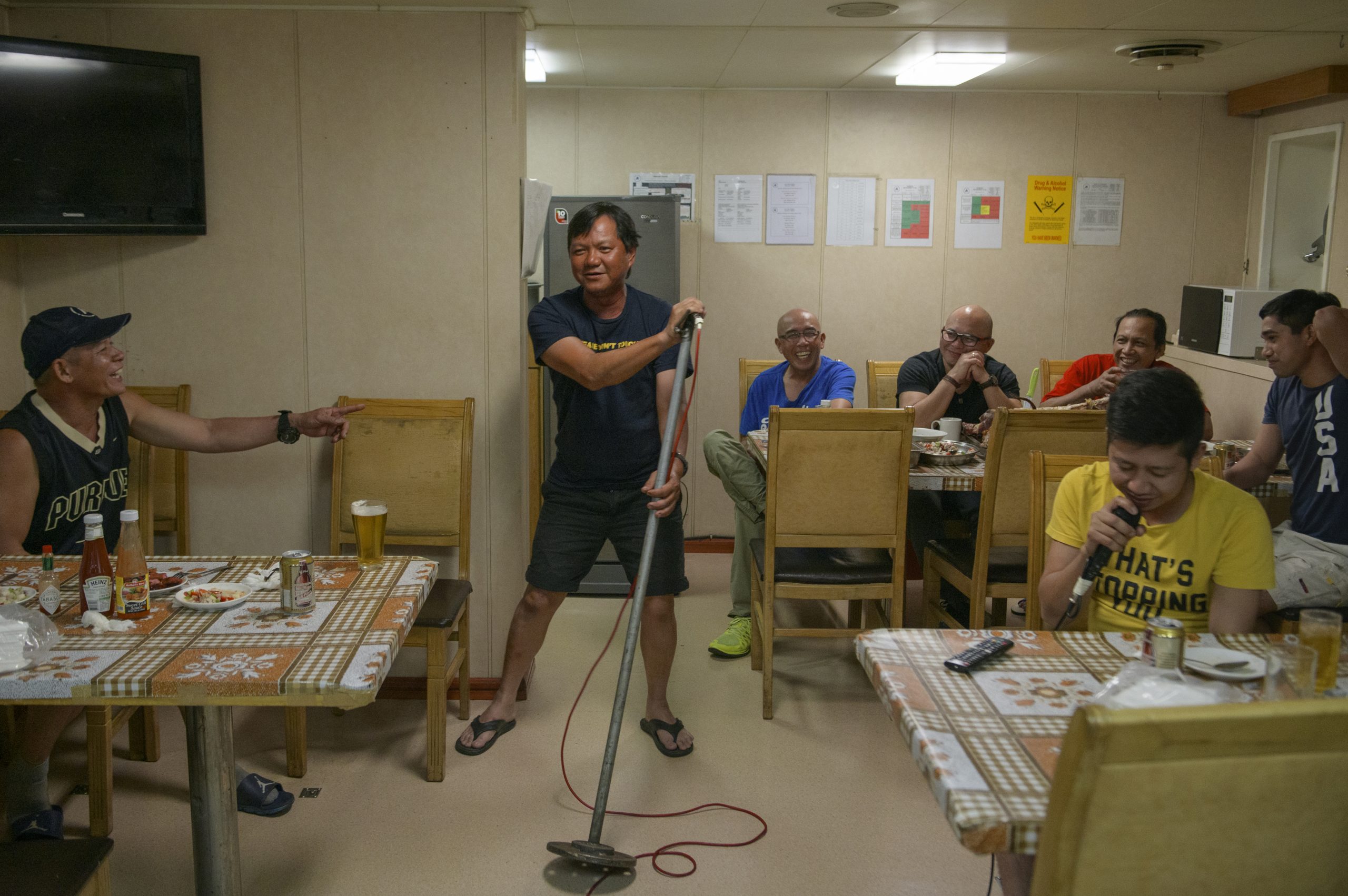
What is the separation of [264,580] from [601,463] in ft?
3.53

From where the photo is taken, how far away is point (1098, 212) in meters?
5.31

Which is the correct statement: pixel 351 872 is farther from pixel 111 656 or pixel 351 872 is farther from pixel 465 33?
pixel 465 33

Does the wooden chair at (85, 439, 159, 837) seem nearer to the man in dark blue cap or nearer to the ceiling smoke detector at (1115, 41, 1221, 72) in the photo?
the man in dark blue cap

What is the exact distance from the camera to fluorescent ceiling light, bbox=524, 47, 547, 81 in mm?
4387

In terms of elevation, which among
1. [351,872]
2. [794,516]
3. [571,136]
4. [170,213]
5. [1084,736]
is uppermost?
[571,136]

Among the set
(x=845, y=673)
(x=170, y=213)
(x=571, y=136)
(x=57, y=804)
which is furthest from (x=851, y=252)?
(x=57, y=804)

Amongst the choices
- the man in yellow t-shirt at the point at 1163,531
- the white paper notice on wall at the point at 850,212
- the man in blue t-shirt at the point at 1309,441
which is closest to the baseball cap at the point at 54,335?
the man in yellow t-shirt at the point at 1163,531

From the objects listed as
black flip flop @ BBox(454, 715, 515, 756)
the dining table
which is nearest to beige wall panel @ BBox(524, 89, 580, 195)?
black flip flop @ BBox(454, 715, 515, 756)

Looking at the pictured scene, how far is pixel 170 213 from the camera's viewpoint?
3219 millimetres

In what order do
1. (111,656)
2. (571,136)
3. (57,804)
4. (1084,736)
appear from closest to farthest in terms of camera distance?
1. (1084,736)
2. (111,656)
3. (57,804)
4. (571,136)

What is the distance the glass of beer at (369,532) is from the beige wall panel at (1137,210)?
165 inches

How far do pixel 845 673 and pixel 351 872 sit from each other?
6.28ft

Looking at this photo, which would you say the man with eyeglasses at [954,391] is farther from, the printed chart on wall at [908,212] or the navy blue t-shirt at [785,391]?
the printed chart on wall at [908,212]

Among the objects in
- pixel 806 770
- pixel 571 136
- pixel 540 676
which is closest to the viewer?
pixel 806 770
